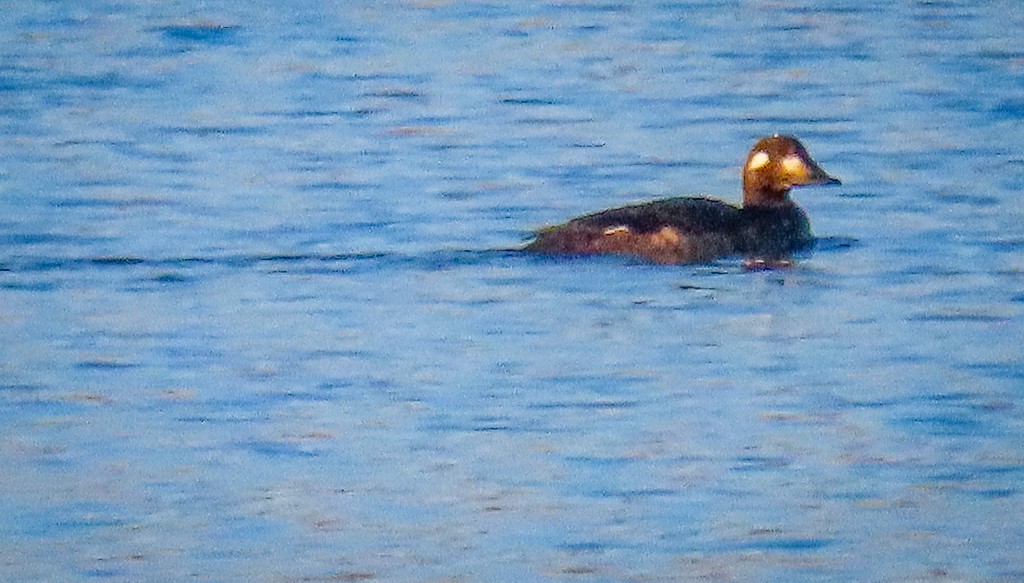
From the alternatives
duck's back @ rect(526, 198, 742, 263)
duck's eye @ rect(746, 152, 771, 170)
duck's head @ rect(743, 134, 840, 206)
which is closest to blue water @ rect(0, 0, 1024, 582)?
duck's back @ rect(526, 198, 742, 263)

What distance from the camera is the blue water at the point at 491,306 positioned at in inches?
292

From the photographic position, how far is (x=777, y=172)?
40.5 ft

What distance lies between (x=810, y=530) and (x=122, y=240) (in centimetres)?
517

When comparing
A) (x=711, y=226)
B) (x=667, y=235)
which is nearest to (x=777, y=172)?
(x=711, y=226)

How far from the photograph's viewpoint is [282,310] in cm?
1029

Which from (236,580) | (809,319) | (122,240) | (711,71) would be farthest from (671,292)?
(711,71)

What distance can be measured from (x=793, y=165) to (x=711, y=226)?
0.99 metres

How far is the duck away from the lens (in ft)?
37.1

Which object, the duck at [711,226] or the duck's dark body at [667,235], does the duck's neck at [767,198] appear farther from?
the duck's dark body at [667,235]

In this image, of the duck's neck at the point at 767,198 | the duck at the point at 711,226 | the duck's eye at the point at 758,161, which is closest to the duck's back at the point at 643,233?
the duck at the point at 711,226

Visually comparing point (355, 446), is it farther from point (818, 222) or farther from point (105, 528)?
point (818, 222)

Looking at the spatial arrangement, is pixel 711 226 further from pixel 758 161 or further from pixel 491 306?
pixel 491 306

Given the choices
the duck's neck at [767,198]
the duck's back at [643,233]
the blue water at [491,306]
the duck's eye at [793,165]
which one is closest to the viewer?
the blue water at [491,306]

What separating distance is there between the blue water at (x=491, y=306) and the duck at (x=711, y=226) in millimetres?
123
